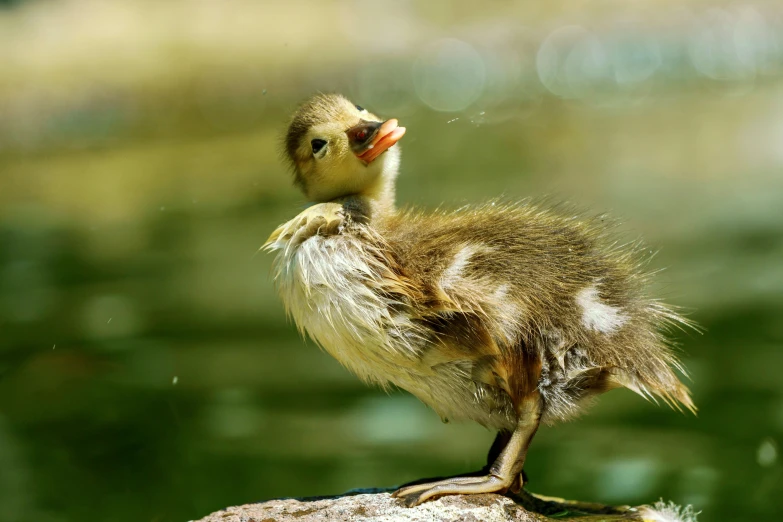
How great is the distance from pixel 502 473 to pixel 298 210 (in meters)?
0.90

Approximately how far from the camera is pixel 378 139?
268 cm

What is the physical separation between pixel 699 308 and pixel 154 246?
3.60m

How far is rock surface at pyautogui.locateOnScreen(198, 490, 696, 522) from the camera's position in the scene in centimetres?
252

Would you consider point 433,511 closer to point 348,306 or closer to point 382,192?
point 348,306

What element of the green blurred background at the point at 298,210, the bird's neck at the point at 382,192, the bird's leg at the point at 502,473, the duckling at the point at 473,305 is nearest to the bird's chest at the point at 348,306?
the duckling at the point at 473,305

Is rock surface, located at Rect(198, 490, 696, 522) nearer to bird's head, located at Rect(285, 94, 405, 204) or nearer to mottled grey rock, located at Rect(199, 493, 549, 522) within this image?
mottled grey rock, located at Rect(199, 493, 549, 522)

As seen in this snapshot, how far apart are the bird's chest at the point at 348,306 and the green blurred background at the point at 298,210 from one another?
0.72 m

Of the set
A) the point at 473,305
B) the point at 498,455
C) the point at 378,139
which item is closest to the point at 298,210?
the point at 378,139

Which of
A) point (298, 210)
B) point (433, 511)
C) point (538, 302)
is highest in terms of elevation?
point (298, 210)

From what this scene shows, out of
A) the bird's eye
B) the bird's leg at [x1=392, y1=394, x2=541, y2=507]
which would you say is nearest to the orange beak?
the bird's eye

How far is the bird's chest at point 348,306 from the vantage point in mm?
2562

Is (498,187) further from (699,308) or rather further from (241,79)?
(241,79)

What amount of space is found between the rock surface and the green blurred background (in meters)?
0.87

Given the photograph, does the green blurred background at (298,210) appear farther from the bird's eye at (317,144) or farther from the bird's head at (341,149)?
the bird's eye at (317,144)
